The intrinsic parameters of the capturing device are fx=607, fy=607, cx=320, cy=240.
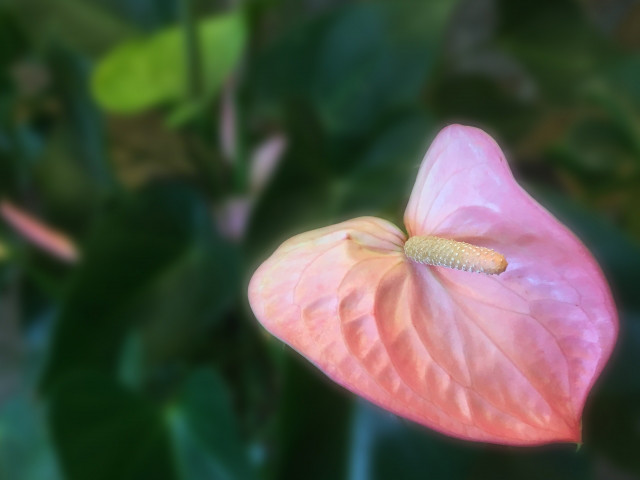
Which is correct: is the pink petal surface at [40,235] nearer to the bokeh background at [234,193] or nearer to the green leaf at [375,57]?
the bokeh background at [234,193]

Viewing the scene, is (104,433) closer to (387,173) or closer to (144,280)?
(144,280)

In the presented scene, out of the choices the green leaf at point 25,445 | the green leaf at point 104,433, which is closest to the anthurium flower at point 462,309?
the green leaf at point 104,433

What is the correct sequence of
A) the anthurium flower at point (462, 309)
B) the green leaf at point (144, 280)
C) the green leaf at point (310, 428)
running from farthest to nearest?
the green leaf at point (144, 280), the green leaf at point (310, 428), the anthurium flower at point (462, 309)

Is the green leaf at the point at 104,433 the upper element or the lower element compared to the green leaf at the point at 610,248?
lower

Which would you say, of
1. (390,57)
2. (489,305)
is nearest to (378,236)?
(489,305)

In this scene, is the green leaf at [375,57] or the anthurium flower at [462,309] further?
the green leaf at [375,57]

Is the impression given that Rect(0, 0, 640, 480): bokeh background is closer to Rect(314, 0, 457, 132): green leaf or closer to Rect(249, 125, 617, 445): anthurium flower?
Rect(314, 0, 457, 132): green leaf

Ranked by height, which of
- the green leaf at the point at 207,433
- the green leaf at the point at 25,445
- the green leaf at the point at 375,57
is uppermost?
the green leaf at the point at 375,57
